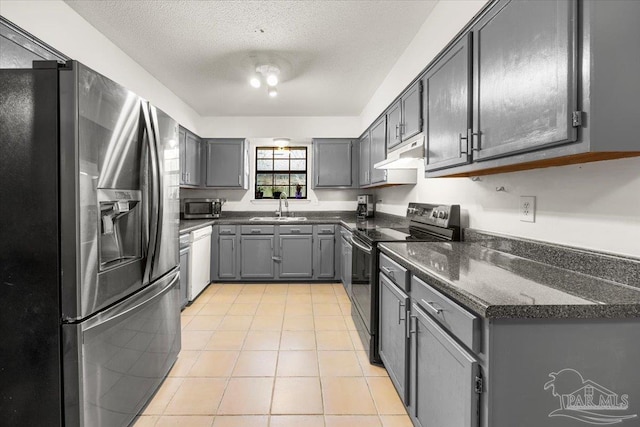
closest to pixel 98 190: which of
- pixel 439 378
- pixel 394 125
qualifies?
pixel 439 378

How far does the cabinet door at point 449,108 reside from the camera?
64.5 inches

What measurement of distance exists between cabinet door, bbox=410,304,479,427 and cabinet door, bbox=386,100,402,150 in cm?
173

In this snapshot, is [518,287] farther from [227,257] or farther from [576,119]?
[227,257]

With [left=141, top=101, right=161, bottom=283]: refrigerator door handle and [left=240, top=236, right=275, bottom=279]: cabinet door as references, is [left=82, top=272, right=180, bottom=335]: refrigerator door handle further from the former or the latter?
[left=240, top=236, right=275, bottom=279]: cabinet door

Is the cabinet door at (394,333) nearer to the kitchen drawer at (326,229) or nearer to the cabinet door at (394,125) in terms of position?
the cabinet door at (394,125)

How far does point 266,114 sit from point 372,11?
2.95 metres

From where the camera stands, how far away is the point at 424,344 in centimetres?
144

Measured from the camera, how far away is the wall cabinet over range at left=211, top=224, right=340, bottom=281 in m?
4.53

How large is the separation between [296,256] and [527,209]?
3.33 meters

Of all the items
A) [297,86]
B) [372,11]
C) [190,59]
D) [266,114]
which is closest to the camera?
[372,11]

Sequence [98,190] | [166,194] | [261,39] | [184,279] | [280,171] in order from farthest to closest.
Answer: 1. [280,171]
2. [184,279]
3. [261,39]
4. [166,194]
5. [98,190]

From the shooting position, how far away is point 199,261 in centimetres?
396

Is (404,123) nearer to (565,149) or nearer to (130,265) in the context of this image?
(565,149)

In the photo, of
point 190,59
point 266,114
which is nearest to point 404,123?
point 190,59
